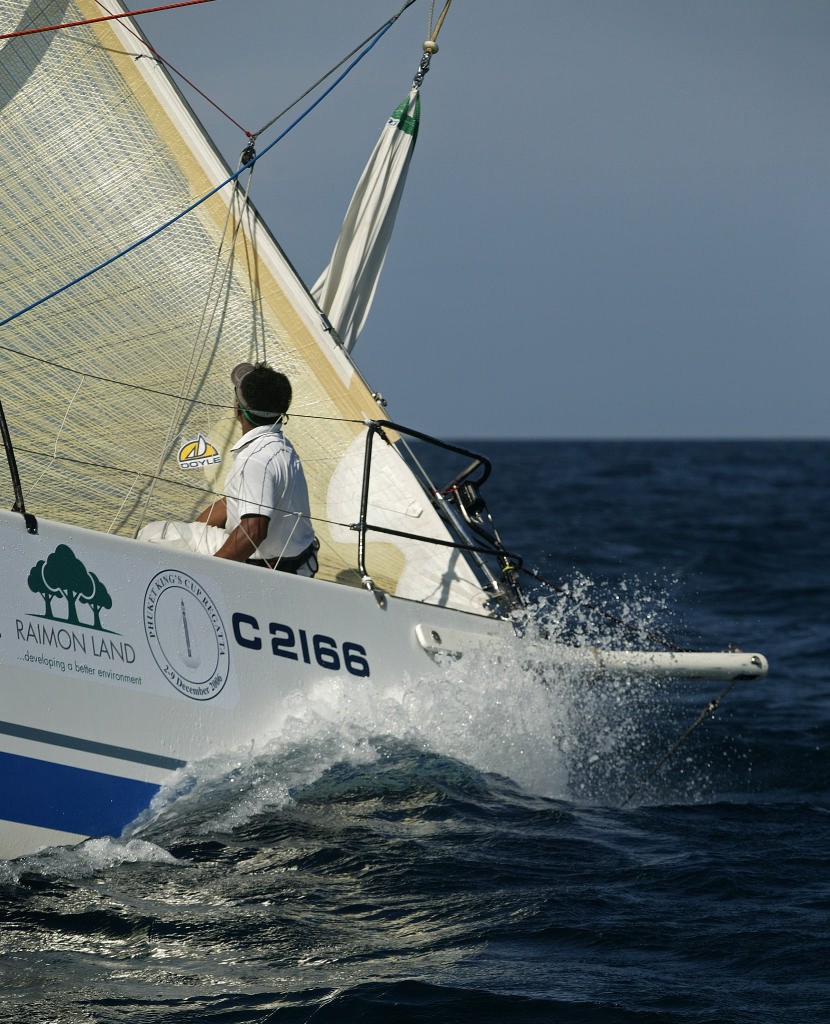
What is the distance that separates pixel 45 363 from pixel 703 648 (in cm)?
584

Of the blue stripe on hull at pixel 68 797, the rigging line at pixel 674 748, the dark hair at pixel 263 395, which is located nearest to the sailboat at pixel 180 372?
the rigging line at pixel 674 748

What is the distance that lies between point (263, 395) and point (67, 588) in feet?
4.33

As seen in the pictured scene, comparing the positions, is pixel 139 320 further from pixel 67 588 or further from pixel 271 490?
pixel 67 588

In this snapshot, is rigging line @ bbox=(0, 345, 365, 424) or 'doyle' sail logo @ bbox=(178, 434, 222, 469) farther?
'doyle' sail logo @ bbox=(178, 434, 222, 469)

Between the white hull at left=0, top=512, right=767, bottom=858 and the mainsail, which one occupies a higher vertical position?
the mainsail

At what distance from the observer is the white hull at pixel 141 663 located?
4672mm

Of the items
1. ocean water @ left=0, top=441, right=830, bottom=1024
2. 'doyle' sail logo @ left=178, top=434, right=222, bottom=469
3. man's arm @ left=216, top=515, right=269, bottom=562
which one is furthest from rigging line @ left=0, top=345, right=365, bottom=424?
ocean water @ left=0, top=441, right=830, bottom=1024

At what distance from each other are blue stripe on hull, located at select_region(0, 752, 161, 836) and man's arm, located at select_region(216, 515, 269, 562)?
3.42 feet

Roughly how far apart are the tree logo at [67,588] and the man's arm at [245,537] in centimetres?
76

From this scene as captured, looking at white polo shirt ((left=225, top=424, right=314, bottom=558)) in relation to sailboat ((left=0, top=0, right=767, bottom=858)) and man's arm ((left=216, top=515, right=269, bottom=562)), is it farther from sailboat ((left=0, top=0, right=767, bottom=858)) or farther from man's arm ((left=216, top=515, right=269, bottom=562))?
sailboat ((left=0, top=0, right=767, bottom=858))

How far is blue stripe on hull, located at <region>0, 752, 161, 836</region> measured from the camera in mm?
4629

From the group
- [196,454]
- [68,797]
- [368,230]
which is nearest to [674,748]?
[196,454]

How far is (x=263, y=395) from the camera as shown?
5695 millimetres

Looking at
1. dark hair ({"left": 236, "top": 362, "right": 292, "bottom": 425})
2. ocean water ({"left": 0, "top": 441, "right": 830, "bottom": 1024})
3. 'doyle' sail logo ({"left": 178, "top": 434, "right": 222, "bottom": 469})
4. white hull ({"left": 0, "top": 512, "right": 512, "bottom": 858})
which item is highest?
dark hair ({"left": 236, "top": 362, "right": 292, "bottom": 425})
